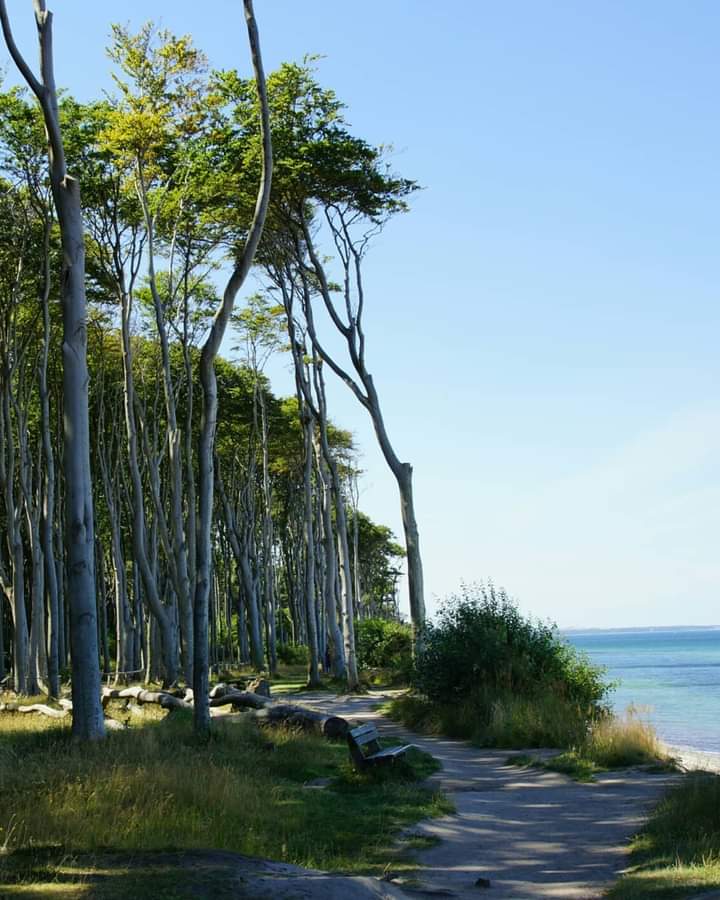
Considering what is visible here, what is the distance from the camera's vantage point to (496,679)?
18.0 m

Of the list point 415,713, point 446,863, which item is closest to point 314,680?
point 415,713

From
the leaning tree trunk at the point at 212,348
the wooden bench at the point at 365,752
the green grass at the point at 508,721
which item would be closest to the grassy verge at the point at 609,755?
the green grass at the point at 508,721

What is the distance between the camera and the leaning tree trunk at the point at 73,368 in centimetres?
1368

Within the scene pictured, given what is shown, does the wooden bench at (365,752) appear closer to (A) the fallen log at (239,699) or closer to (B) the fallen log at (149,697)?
(A) the fallen log at (239,699)

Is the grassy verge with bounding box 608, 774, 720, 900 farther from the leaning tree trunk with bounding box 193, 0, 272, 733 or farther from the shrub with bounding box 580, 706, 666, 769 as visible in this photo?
the leaning tree trunk with bounding box 193, 0, 272, 733

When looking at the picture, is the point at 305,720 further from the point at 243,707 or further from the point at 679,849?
Result: the point at 679,849

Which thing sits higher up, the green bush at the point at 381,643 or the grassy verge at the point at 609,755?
the green bush at the point at 381,643

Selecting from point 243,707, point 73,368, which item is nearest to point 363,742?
point 73,368

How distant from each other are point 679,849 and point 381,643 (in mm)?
30681

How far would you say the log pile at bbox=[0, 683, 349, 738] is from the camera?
16.3m

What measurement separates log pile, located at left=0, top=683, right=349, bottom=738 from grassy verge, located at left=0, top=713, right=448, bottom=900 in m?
2.41

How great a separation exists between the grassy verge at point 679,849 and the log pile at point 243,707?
678 cm

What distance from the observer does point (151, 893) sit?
5.77 m

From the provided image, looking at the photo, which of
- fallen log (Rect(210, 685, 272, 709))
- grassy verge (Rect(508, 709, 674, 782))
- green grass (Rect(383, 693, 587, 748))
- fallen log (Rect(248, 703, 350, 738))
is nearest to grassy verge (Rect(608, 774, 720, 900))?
grassy verge (Rect(508, 709, 674, 782))
